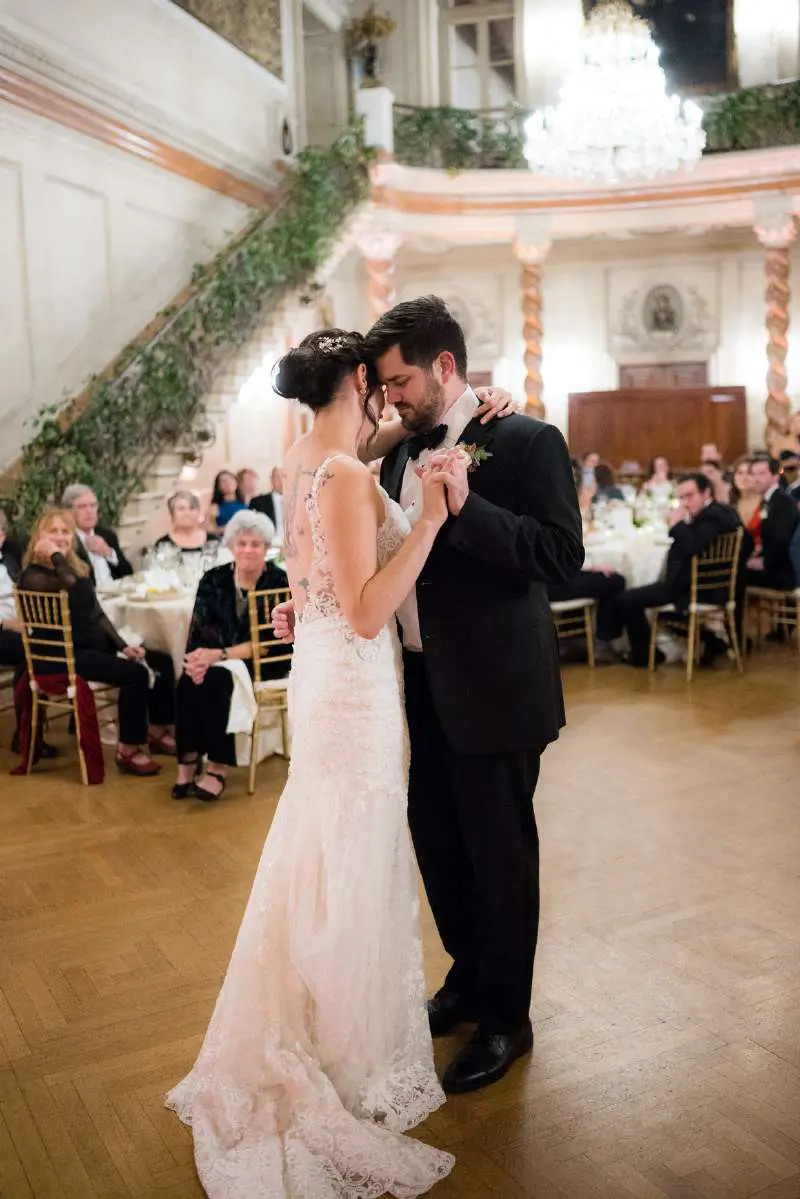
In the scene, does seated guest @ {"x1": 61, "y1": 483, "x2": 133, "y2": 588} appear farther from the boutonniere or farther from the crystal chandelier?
the crystal chandelier

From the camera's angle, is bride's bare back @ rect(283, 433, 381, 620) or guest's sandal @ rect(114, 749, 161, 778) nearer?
bride's bare back @ rect(283, 433, 381, 620)

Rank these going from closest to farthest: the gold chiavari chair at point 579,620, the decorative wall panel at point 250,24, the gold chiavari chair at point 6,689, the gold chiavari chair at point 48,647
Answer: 1. the gold chiavari chair at point 48,647
2. the gold chiavari chair at point 6,689
3. the gold chiavari chair at point 579,620
4. the decorative wall panel at point 250,24

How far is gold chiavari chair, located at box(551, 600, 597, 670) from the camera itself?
724 cm

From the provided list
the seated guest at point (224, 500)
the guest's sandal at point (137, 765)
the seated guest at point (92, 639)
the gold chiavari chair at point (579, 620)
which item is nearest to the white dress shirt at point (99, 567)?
the seated guest at point (92, 639)

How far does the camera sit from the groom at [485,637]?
7.82 ft

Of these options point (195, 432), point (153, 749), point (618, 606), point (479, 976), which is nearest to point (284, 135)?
point (195, 432)

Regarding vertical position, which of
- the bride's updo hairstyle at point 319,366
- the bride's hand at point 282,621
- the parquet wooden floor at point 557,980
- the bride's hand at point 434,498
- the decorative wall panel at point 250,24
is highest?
the decorative wall panel at point 250,24

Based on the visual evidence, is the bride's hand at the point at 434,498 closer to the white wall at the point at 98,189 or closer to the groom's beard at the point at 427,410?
the groom's beard at the point at 427,410

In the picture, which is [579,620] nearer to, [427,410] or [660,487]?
[660,487]

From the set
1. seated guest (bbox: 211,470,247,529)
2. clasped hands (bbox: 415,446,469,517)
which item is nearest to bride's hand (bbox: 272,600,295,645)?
clasped hands (bbox: 415,446,469,517)

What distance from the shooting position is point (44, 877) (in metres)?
4.00

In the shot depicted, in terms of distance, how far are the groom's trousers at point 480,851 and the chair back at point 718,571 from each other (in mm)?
4526

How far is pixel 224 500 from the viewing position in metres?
10.1

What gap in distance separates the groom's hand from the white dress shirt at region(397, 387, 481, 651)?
0.22 meters
